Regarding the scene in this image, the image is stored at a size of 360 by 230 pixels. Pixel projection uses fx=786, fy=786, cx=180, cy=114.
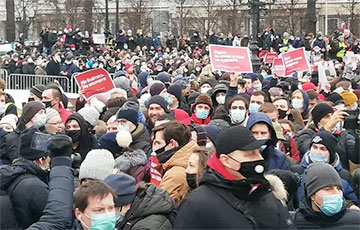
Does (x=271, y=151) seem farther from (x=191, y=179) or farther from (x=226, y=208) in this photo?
(x=226, y=208)

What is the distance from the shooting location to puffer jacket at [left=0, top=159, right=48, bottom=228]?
5395 mm

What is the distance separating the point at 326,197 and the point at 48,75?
2053 cm

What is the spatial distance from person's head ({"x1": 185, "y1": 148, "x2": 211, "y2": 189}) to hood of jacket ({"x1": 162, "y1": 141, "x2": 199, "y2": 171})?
0.28m

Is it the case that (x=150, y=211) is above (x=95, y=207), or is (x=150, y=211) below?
below

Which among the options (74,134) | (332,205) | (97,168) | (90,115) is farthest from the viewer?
(90,115)

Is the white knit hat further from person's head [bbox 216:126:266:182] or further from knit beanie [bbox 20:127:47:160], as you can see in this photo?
person's head [bbox 216:126:266:182]

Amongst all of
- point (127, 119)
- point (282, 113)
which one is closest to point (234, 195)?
point (127, 119)

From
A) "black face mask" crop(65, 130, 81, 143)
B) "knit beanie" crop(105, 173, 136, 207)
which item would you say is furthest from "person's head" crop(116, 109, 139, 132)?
"knit beanie" crop(105, 173, 136, 207)

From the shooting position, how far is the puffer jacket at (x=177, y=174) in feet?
18.2

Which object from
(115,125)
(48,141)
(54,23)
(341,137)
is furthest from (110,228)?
(54,23)

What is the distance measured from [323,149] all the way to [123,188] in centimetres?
213

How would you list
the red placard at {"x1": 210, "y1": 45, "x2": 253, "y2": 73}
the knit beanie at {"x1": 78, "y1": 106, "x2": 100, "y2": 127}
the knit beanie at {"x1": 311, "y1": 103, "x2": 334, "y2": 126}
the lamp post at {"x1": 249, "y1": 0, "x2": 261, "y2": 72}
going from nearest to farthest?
the knit beanie at {"x1": 311, "y1": 103, "x2": 334, "y2": 126} < the knit beanie at {"x1": 78, "y1": 106, "x2": 100, "y2": 127} < the red placard at {"x1": 210, "y1": 45, "x2": 253, "y2": 73} < the lamp post at {"x1": 249, "y1": 0, "x2": 261, "y2": 72}

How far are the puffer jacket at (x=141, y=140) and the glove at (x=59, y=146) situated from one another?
1730 mm

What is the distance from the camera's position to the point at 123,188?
17.0 ft
